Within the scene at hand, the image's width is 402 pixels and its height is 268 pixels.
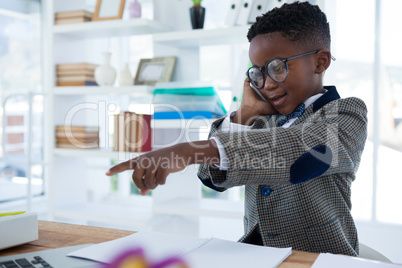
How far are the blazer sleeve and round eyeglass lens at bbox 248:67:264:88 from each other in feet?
0.83

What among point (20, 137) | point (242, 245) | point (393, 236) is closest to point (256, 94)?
point (242, 245)

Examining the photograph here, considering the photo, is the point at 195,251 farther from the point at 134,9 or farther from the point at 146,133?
the point at 134,9

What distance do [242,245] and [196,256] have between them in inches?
4.7

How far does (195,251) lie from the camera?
0.80m

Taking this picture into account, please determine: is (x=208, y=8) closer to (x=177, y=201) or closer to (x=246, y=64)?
(x=246, y=64)

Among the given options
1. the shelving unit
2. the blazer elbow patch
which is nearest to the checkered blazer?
the blazer elbow patch

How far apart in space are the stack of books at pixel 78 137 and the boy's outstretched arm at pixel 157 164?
202 centimetres

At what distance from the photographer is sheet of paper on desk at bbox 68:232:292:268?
2.43 ft

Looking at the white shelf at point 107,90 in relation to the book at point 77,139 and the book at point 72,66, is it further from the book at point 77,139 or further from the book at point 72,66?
the book at point 77,139

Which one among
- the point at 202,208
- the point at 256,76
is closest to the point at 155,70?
the point at 202,208

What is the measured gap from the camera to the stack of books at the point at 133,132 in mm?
2430

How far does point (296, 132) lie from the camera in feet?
2.76

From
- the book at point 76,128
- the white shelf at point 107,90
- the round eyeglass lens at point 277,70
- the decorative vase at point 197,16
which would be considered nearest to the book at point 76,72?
the white shelf at point 107,90

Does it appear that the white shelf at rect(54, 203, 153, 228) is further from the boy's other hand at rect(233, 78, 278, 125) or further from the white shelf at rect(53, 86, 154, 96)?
the boy's other hand at rect(233, 78, 278, 125)
